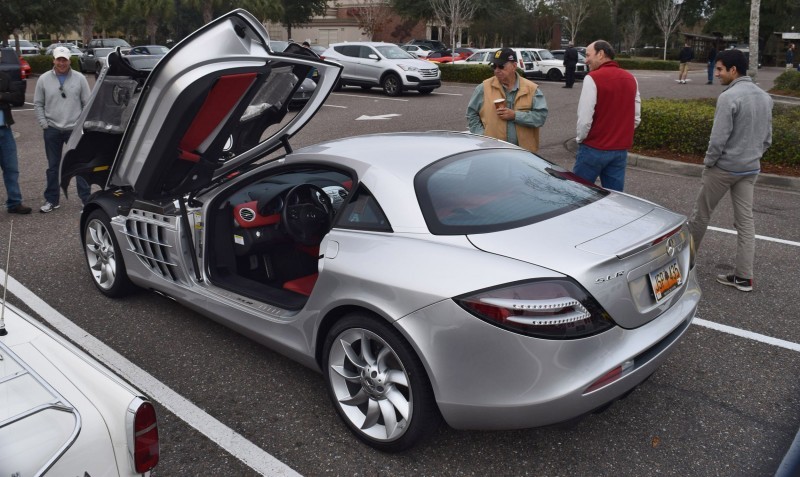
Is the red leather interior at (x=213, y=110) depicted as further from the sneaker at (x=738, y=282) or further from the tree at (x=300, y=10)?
the tree at (x=300, y=10)

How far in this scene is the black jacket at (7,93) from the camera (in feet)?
23.1

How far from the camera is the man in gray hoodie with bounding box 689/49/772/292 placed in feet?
16.0

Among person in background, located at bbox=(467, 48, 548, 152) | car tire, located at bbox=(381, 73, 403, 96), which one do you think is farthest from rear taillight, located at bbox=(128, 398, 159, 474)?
car tire, located at bbox=(381, 73, 403, 96)

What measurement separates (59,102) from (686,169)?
8.03 meters

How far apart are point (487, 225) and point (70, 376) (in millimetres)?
1810

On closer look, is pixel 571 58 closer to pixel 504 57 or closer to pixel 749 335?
pixel 504 57

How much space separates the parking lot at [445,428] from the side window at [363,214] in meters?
1.02

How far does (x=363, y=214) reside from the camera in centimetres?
331

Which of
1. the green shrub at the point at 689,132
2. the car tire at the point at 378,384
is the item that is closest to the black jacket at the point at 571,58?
the green shrub at the point at 689,132

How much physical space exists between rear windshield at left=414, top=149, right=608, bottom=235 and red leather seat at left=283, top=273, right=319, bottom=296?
41.9 inches

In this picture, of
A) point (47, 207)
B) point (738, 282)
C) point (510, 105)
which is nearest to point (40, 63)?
point (47, 207)

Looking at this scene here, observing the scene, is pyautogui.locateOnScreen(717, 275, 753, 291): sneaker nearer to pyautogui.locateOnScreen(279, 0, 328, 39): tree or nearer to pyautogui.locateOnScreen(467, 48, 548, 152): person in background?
pyautogui.locateOnScreen(467, 48, 548, 152): person in background

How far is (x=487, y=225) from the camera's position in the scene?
3098 mm

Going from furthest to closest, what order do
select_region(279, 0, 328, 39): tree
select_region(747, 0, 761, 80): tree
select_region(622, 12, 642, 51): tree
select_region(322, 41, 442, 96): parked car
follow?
select_region(622, 12, 642, 51): tree
select_region(279, 0, 328, 39): tree
select_region(322, 41, 442, 96): parked car
select_region(747, 0, 761, 80): tree
